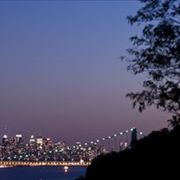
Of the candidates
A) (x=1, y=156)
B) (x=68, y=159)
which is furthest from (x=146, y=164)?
(x=1, y=156)

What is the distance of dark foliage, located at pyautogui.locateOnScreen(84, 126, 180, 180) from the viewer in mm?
12516

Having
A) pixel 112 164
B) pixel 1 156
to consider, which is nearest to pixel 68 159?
pixel 1 156

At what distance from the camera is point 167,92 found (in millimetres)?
13648

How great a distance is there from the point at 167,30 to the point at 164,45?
0.42m

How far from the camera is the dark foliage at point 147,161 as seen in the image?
12.5m

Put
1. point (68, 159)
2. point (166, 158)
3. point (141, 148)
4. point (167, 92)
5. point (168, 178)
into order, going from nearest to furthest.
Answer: point (168, 178), point (166, 158), point (167, 92), point (141, 148), point (68, 159)

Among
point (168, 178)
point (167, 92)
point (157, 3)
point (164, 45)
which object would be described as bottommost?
point (168, 178)

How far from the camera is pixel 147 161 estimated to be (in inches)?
538

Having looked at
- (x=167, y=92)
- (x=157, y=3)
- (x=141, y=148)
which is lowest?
(x=141, y=148)

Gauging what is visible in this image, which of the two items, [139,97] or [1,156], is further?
[1,156]

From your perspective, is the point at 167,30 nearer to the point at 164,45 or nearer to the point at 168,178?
the point at 164,45

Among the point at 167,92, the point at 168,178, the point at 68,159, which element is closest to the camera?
the point at 168,178

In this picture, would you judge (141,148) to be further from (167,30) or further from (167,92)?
(167,30)

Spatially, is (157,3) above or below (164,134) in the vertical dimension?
above
